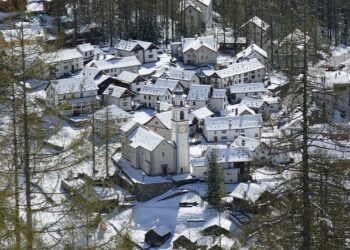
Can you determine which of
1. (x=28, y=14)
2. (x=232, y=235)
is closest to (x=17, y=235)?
(x=28, y=14)

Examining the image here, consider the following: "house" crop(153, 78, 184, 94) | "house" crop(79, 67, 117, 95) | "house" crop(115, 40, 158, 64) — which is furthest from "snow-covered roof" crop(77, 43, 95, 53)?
"house" crop(153, 78, 184, 94)

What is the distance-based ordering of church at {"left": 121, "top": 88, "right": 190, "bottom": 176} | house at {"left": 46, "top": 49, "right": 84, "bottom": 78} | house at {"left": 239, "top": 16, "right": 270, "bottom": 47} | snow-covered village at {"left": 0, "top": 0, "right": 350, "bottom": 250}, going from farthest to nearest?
house at {"left": 239, "top": 16, "right": 270, "bottom": 47}, house at {"left": 46, "top": 49, "right": 84, "bottom": 78}, church at {"left": 121, "top": 88, "right": 190, "bottom": 176}, snow-covered village at {"left": 0, "top": 0, "right": 350, "bottom": 250}

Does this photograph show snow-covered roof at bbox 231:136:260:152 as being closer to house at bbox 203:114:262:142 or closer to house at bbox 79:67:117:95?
house at bbox 203:114:262:142

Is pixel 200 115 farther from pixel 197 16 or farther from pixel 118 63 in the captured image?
pixel 197 16

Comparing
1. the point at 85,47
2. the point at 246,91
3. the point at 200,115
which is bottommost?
the point at 200,115

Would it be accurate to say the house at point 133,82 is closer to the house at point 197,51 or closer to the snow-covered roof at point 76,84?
the snow-covered roof at point 76,84

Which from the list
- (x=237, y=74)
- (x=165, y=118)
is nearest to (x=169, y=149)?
(x=165, y=118)

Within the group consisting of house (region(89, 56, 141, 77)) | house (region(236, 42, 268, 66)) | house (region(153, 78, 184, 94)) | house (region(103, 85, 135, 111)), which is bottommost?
house (region(103, 85, 135, 111))
